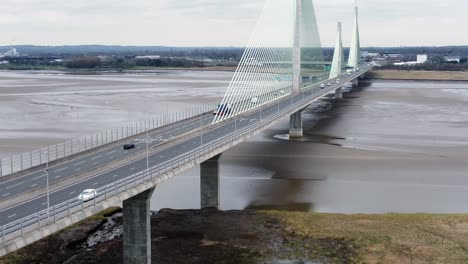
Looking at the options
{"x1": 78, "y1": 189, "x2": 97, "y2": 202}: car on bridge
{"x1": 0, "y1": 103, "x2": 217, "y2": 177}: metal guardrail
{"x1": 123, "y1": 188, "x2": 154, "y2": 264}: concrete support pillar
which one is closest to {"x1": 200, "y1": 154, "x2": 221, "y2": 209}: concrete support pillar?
{"x1": 0, "y1": 103, "x2": 217, "y2": 177}: metal guardrail

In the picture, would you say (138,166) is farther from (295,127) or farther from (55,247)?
(295,127)

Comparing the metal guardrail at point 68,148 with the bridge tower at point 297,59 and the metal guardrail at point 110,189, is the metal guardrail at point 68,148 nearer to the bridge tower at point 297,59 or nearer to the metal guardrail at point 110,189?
the metal guardrail at point 110,189

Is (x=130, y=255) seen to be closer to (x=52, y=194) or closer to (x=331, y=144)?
(x=52, y=194)

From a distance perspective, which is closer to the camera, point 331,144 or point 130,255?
point 130,255

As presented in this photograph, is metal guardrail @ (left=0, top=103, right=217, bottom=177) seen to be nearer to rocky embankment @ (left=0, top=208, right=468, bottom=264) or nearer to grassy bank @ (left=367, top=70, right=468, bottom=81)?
rocky embankment @ (left=0, top=208, right=468, bottom=264)

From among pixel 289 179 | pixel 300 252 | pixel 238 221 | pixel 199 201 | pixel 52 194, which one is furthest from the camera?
pixel 289 179

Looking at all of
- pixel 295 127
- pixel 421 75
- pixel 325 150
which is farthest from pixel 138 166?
pixel 421 75

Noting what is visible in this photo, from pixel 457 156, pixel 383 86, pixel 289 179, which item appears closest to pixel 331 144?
pixel 457 156
